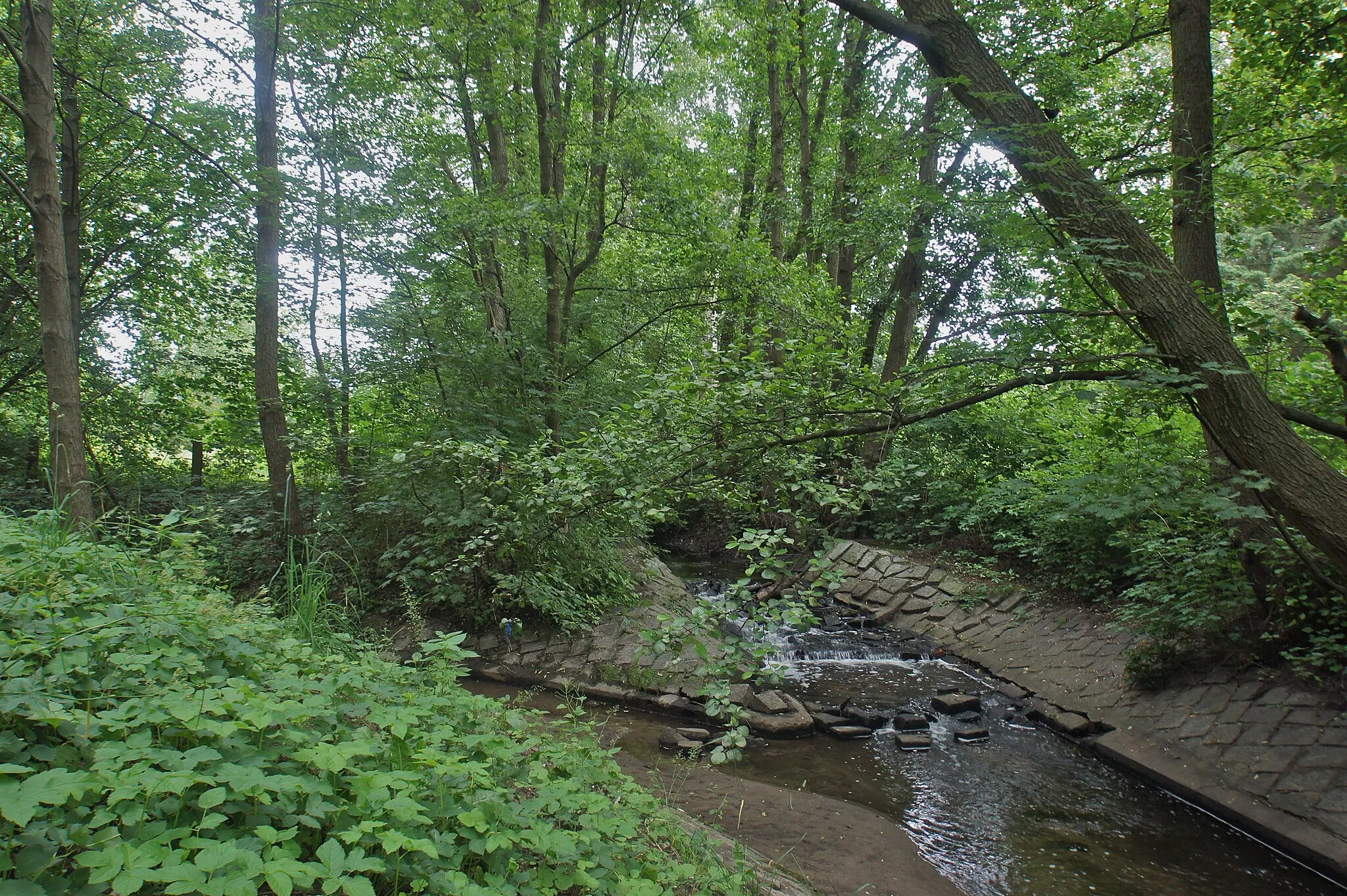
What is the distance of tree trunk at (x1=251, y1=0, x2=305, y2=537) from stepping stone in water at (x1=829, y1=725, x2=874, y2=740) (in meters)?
6.58

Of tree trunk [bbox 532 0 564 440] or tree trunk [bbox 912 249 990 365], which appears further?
Result: tree trunk [bbox 912 249 990 365]

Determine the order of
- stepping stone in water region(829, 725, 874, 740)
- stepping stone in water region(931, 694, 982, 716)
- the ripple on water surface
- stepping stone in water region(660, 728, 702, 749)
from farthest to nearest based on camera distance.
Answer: stepping stone in water region(931, 694, 982, 716), stepping stone in water region(829, 725, 874, 740), stepping stone in water region(660, 728, 702, 749), the ripple on water surface

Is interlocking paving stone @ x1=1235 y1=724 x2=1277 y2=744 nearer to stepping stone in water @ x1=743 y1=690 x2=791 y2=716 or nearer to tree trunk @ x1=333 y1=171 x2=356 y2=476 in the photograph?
stepping stone in water @ x1=743 y1=690 x2=791 y2=716

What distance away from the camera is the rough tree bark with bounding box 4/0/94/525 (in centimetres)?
551

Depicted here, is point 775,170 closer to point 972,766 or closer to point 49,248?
point 972,766

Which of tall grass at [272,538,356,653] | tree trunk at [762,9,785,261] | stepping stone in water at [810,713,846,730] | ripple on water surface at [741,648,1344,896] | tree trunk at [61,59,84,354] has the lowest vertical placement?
ripple on water surface at [741,648,1344,896]

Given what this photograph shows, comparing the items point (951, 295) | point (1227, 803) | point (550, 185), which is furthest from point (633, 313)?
point (1227, 803)

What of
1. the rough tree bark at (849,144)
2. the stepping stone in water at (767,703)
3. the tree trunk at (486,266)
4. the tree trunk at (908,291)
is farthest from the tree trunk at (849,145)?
the stepping stone in water at (767,703)

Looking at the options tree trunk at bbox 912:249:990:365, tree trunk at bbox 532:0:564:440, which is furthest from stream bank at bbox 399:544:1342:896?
tree trunk at bbox 912:249:990:365

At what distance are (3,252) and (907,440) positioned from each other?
14492 millimetres

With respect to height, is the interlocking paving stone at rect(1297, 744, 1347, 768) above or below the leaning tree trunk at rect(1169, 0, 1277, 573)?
below

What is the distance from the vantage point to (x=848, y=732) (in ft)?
21.0

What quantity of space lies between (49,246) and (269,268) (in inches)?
119

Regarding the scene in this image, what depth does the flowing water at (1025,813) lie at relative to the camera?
173 inches
